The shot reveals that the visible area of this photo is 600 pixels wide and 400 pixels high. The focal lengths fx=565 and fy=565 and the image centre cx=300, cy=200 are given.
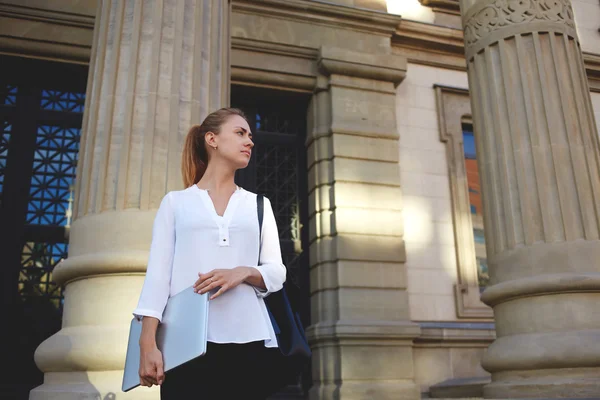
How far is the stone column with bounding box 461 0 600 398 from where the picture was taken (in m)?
5.21

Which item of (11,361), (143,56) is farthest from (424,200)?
(11,361)

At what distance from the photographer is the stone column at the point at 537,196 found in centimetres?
521

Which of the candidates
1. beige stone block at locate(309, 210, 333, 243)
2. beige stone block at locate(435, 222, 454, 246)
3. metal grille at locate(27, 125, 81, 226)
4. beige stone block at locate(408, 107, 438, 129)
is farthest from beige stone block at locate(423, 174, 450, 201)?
metal grille at locate(27, 125, 81, 226)

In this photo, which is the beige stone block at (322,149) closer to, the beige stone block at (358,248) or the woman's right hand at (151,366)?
the beige stone block at (358,248)

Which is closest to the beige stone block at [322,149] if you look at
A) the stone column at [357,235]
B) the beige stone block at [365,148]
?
the stone column at [357,235]

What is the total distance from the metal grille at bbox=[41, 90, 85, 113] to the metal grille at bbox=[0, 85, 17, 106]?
1.45ft

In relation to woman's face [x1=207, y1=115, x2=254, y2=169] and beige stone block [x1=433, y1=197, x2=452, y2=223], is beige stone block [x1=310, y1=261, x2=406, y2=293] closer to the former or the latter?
beige stone block [x1=433, y1=197, x2=452, y2=223]

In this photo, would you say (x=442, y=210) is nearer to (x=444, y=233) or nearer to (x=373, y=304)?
(x=444, y=233)

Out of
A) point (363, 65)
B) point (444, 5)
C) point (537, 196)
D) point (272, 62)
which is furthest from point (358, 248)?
point (444, 5)

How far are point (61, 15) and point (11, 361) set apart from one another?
542 cm

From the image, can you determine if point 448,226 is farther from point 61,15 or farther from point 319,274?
point 61,15

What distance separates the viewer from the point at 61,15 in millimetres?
9109

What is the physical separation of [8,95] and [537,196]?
827 cm

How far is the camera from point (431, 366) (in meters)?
9.25
